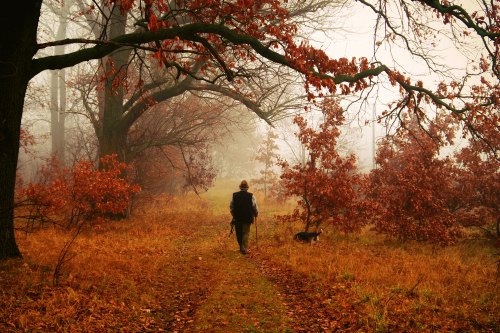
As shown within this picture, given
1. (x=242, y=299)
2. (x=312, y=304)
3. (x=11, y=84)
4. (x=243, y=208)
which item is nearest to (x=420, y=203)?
(x=243, y=208)

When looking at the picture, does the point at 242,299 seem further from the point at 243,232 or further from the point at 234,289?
the point at 243,232

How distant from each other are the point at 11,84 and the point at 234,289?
571 cm

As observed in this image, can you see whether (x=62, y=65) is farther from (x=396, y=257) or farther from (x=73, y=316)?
(x=396, y=257)

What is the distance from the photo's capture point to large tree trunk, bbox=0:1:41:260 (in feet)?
21.3

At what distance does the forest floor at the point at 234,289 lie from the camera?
5543mm

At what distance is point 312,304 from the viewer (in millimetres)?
6824

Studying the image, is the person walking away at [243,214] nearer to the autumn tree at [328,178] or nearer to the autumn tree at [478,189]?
the autumn tree at [328,178]

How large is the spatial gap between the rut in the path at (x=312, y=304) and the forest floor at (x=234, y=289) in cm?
2

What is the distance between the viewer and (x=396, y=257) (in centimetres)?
1071

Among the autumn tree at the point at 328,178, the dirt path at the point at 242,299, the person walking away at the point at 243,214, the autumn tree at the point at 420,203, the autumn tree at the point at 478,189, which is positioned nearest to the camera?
the dirt path at the point at 242,299

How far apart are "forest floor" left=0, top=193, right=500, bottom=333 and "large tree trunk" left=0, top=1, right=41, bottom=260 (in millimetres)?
1087

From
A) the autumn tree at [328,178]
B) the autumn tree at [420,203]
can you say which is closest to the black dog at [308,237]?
the autumn tree at [328,178]

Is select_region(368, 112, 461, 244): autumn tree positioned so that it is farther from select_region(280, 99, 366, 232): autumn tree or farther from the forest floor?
the forest floor

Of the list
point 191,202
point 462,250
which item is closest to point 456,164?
point 462,250
